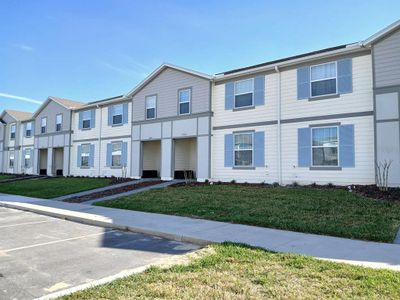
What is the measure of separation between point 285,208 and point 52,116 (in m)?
27.0

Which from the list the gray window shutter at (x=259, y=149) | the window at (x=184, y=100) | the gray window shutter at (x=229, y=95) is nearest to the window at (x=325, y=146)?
the gray window shutter at (x=259, y=149)

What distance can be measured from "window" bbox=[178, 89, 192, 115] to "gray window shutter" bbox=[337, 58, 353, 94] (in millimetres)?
8661

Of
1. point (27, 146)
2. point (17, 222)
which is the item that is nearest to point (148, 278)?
point (17, 222)

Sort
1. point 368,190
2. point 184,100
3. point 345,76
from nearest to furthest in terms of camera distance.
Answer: point 368,190 → point 345,76 → point 184,100

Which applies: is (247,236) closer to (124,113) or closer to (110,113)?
(124,113)

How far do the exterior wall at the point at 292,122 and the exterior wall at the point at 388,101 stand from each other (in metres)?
0.44

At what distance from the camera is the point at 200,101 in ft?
66.4

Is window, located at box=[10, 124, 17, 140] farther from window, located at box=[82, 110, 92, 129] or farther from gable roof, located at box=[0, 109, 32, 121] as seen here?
window, located at box=[82, 110, 92, 129]

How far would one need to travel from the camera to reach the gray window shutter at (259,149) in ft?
57.8

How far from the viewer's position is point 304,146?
16.3 meters

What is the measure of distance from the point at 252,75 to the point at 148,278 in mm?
14929

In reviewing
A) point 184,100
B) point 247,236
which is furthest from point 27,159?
point 247,236

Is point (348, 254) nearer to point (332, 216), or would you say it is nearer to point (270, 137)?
point (332, 216)

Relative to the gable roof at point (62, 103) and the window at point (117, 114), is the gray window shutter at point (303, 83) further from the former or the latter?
the gable roof at point (62, 103)
